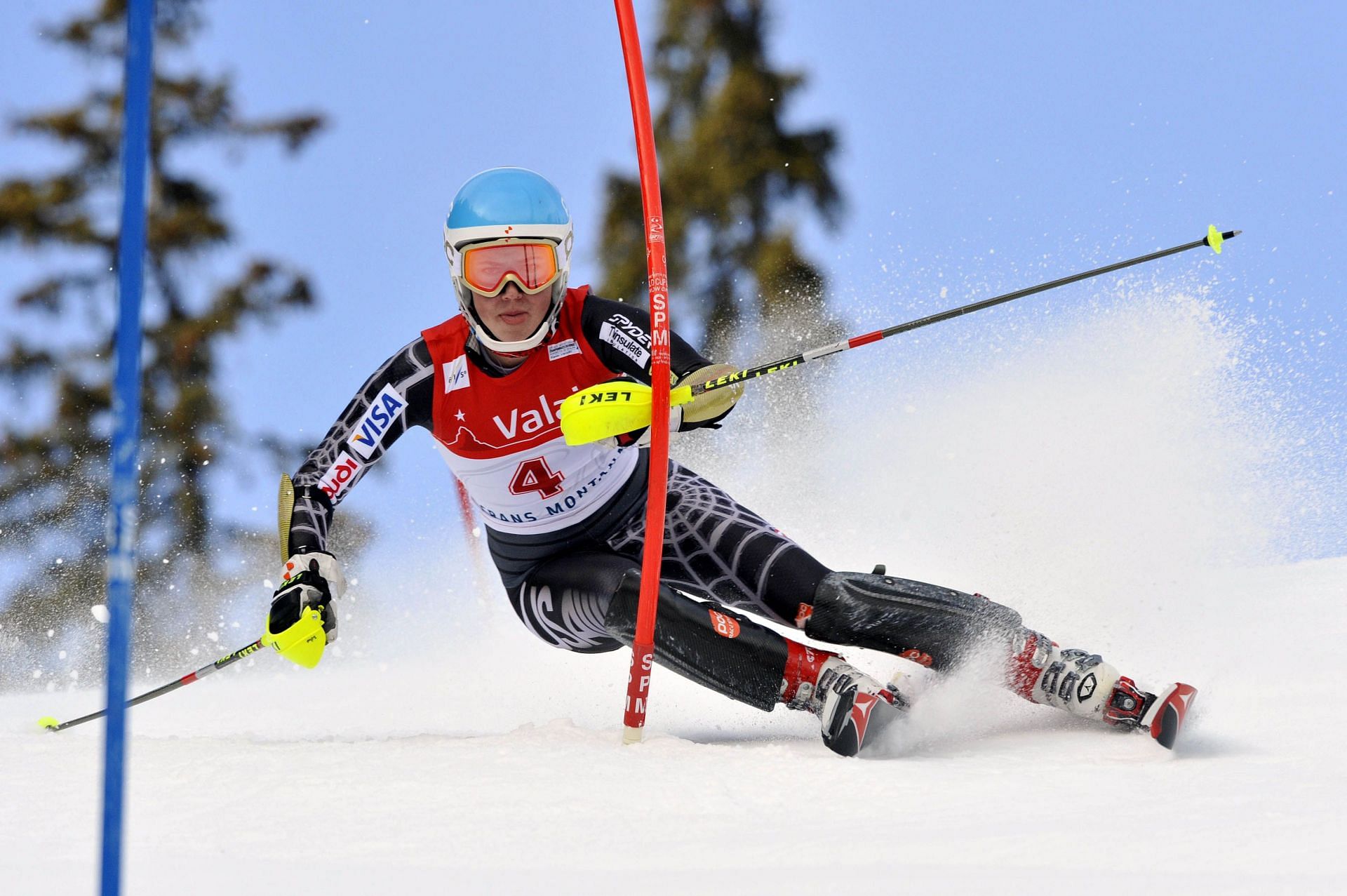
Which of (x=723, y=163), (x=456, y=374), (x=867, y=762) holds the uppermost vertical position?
(x=723, y=163)

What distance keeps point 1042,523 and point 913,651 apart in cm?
206

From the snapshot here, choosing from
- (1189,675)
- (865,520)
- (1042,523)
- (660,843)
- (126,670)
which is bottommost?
(660,843)

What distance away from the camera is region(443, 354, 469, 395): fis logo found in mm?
4000

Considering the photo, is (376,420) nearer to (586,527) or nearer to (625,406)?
(586,527)

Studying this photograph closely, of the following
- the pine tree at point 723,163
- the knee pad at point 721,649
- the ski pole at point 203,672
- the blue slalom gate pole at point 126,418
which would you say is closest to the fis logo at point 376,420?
the ski pole at point 203,672

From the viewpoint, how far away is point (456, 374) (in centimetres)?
401

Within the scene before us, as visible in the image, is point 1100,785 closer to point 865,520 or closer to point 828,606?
point 828,606

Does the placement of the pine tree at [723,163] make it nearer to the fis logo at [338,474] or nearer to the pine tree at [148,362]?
the pine tree at [148,362]

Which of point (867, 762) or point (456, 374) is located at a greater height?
point (456, 374)

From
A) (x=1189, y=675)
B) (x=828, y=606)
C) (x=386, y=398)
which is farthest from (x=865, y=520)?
(x=386, y=398)

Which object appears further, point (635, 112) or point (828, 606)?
point (828, 606)

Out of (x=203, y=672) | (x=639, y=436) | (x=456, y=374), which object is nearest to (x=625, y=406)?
(x=639, y=436)

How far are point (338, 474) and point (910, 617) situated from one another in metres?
1.90

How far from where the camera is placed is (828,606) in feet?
Result: 12.7
